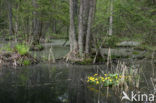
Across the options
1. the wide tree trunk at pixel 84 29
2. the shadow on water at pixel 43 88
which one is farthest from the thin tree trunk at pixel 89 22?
the shadow on water at pixel 43 88

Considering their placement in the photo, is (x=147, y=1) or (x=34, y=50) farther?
(x=147, y=1)

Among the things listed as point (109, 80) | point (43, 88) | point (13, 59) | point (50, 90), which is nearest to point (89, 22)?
point (13, 59)

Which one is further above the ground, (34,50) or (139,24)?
(139,24)

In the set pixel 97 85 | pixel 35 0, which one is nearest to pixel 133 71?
pixel 97 85

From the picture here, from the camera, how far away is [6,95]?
5191 millimetres

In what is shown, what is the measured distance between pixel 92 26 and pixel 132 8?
2.40 meters

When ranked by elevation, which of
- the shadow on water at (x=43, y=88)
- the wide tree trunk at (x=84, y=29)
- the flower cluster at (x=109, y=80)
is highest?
the wide tree trunk at (x=84, y=29)

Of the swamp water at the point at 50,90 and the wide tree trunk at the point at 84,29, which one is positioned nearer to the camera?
the swamp water at the point at 50,90

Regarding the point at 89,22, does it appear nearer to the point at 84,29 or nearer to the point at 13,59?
the point at 84,29

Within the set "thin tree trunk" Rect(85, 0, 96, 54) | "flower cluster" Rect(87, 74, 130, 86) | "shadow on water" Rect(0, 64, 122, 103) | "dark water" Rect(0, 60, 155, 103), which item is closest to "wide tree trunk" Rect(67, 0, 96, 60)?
"thin tree trunk" Rect(85, 0, 96, 54)

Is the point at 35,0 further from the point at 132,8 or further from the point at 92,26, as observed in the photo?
the point at 132,8

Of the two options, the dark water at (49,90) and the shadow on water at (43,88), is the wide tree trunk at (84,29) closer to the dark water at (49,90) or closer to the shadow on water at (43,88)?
the shadow on water at (43,88)

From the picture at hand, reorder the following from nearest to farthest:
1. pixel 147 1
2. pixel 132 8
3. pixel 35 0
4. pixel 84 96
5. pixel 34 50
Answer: pixel 84 96 → pixel 132 8 → pixel 34 50 → pixel 35 0 → pixel 147 1

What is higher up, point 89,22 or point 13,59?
point 89,22
